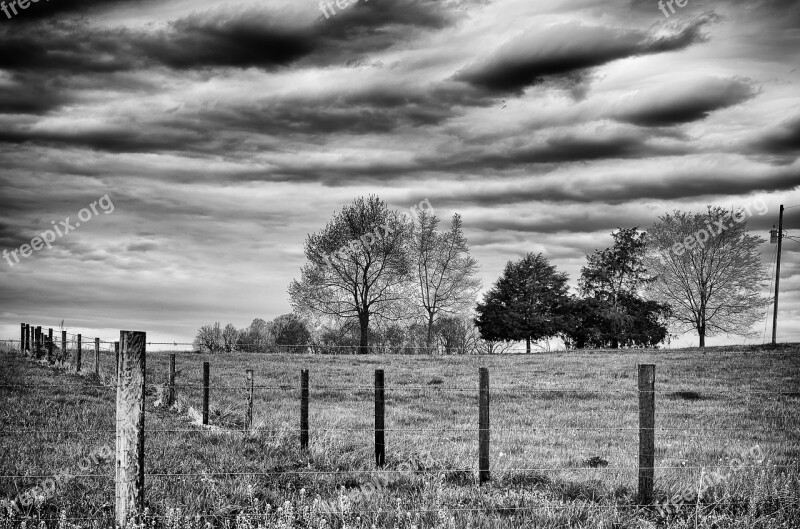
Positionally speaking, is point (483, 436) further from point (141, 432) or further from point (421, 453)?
point (141, 432)

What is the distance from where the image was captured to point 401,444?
12.5 metres

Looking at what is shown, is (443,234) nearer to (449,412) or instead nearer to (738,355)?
(738,355)

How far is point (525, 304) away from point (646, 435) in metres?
49.9

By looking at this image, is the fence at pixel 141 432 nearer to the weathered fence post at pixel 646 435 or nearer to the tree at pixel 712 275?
the weathered fence post at pixel 646 435

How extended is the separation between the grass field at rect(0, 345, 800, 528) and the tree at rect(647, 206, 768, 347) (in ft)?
93.5

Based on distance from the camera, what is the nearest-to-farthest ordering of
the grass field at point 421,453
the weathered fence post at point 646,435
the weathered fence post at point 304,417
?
the grass field at point 421,453, the weathered fence post at point 646,435, the weathered fence post at point 304,417

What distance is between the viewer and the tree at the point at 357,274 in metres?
48.9

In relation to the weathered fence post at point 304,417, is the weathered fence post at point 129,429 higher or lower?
higher

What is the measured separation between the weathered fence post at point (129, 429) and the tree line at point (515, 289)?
36.4m

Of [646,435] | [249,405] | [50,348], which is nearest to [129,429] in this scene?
[646,435]

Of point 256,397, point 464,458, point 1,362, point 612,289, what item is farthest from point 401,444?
point 612,289

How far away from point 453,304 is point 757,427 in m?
37.9

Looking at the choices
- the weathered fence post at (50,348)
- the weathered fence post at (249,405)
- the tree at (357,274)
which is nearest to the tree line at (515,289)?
the tree at (357,274)

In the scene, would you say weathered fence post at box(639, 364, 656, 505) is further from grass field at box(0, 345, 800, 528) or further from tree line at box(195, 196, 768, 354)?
tree line at box(195, 196, 768, 354)
